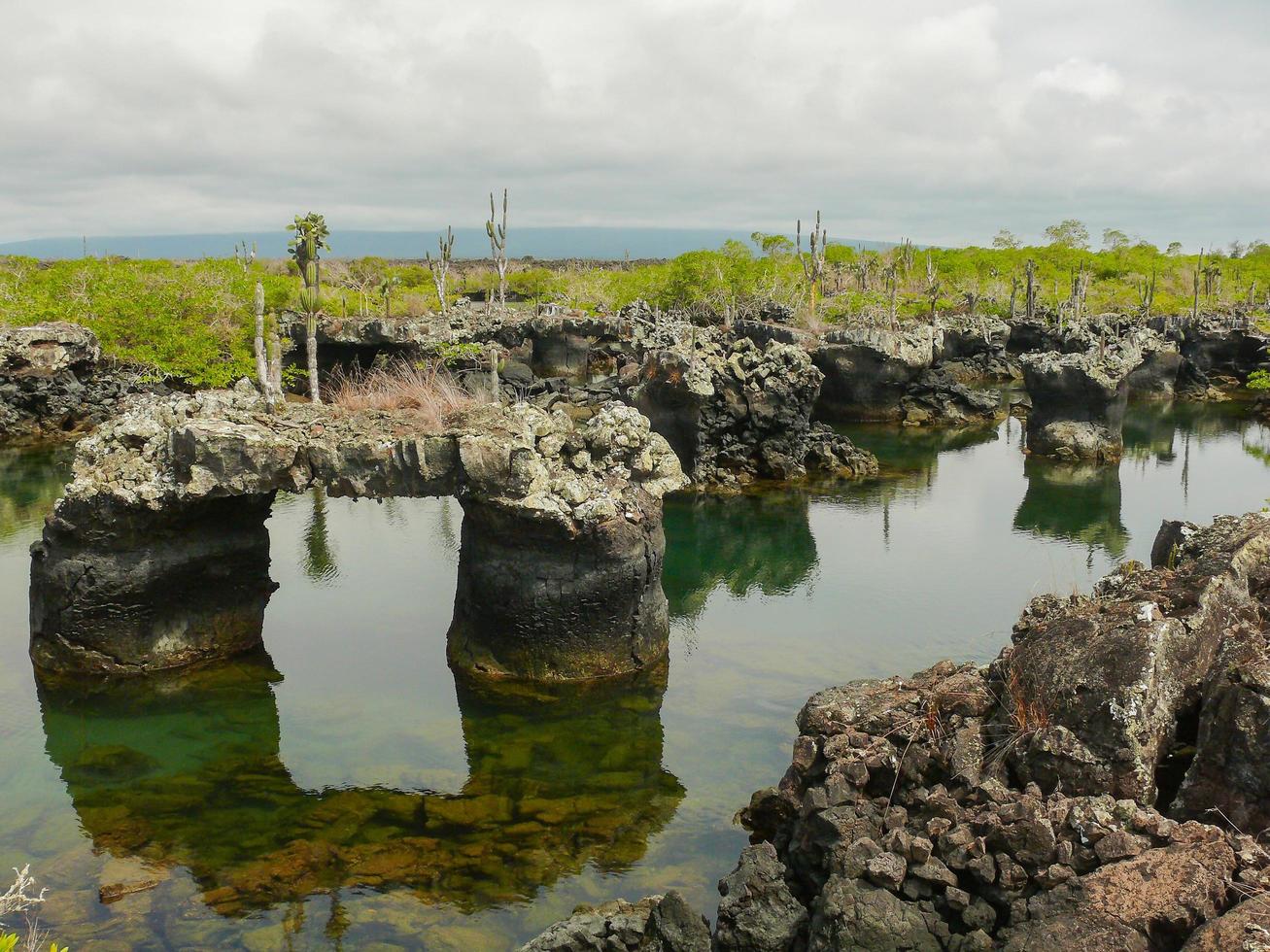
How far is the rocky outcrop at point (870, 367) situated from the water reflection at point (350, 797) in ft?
102

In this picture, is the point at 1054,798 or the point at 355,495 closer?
the point at 1054,798

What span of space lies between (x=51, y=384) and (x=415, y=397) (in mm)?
30568

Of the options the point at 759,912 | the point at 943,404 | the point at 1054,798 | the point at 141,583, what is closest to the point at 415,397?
the point at 141,583

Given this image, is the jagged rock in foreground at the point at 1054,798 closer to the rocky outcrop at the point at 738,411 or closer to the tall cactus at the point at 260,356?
the tall cactus at the point at 260,356

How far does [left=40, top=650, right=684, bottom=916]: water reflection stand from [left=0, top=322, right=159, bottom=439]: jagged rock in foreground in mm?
28290

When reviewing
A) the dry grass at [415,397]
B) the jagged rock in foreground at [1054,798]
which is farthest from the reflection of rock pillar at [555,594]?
the jagged rock in foreground at [1054,798]

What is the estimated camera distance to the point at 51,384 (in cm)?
4191

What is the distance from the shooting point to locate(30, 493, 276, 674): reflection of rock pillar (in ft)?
56.1

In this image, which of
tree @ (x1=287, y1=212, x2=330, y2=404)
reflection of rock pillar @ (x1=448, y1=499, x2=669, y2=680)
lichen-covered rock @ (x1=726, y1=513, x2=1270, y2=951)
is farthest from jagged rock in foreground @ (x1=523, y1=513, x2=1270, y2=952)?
tree @ (x1=287, y1=212, x2=330, y2=404)

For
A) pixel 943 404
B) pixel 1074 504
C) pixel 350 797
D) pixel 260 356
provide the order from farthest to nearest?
pixel 943 404
pixel 1074 504
pixel 260 356
pixel 350 797

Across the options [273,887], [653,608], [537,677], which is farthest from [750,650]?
[273,887]

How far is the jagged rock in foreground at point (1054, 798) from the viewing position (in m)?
7.91

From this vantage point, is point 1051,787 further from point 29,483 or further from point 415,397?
point 29,483

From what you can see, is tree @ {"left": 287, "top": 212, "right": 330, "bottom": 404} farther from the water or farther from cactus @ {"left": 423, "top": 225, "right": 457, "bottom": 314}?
cactus @ {"left": 423, "top": 225, "right": 457, "bottom": 314}
